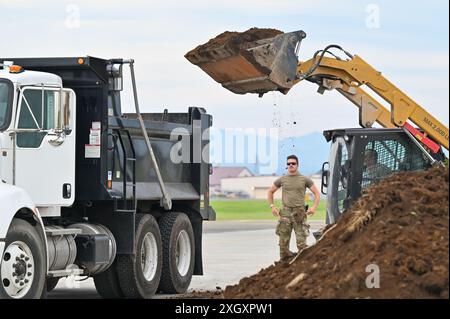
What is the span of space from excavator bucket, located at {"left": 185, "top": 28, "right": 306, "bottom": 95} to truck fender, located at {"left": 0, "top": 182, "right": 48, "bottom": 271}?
197 inches

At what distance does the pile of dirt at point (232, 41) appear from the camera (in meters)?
17.7

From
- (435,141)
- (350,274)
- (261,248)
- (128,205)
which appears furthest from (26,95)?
(261,248)

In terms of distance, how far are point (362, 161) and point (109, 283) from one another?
4105 mm

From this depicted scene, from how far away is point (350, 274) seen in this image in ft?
34.8

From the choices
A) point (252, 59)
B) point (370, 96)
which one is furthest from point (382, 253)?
point (370, 96)

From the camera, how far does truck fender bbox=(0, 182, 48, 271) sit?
1292 cm

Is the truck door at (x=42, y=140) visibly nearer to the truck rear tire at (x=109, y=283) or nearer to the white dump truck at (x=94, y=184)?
the white dump truck at (x=94, y=184)

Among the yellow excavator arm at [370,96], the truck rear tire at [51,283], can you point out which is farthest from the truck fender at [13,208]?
the yellow excavator arm at [370,96]

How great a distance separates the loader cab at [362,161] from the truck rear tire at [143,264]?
105 inches

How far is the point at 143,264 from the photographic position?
16719 millimetres
